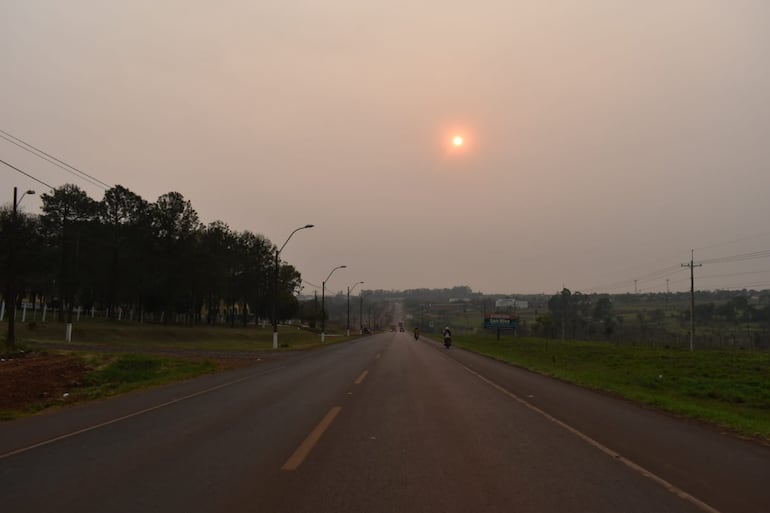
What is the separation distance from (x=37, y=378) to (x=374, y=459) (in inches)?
630

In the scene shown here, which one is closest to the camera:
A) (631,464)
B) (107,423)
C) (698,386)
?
(631,464)

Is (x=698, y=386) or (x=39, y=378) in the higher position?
(x=39, y=378)

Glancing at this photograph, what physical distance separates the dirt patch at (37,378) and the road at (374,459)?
345 cm

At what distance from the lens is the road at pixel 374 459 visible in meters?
5.67

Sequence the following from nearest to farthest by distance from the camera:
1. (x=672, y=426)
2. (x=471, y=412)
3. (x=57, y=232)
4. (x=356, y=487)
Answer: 1. (x=356, y=487)
2. (x=672, y=426)
3. (x=471, y=412)
4. (x=57, y=232)

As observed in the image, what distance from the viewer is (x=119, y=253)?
70688 mm

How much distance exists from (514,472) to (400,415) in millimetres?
4730

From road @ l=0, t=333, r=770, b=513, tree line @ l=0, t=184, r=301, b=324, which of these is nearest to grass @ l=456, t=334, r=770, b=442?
road @ l=0, t=333, r=770, b=513

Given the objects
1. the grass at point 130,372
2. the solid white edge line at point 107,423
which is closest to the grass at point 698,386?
the solid white edge line at point 107,423

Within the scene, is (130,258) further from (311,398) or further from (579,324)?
(579,324)

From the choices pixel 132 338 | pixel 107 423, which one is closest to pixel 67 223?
pixel 132 338

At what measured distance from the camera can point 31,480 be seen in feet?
21.4

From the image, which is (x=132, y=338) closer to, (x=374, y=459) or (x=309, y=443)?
(x=309, y=443)

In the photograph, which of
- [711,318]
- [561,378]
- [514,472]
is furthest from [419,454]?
[711,318]
